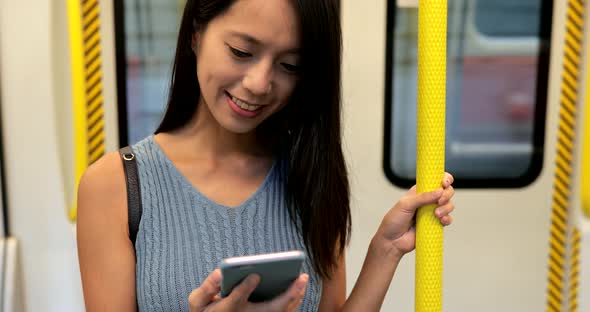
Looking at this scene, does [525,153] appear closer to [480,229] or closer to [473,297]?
[480,229]

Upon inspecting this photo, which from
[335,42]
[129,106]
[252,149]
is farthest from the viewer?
[129,106]

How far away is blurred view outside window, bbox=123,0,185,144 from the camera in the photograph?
73.2 inches

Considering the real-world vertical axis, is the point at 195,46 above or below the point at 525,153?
above

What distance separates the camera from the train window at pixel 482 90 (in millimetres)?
1946

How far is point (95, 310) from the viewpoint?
1108 millimetres

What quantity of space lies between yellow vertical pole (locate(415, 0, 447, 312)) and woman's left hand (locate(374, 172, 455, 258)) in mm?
13

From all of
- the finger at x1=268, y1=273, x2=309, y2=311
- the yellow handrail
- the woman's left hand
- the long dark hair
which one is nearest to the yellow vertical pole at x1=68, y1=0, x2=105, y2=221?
the long dark hair

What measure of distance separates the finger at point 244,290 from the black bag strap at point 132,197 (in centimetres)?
30

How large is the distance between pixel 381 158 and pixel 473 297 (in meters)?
0.52

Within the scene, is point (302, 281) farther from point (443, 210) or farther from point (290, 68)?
point (290, 68)

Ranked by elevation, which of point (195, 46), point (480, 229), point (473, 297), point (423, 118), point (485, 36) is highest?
point (485, 36)

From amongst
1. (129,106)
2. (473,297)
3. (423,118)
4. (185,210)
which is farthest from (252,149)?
(473,297)

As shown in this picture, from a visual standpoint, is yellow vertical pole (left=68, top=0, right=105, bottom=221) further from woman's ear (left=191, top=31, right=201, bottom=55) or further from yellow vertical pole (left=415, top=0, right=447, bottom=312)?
yellow vertical pole (left=415, top=0, right=447, bottom=312)

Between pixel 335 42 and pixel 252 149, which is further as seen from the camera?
pixel 252 149
